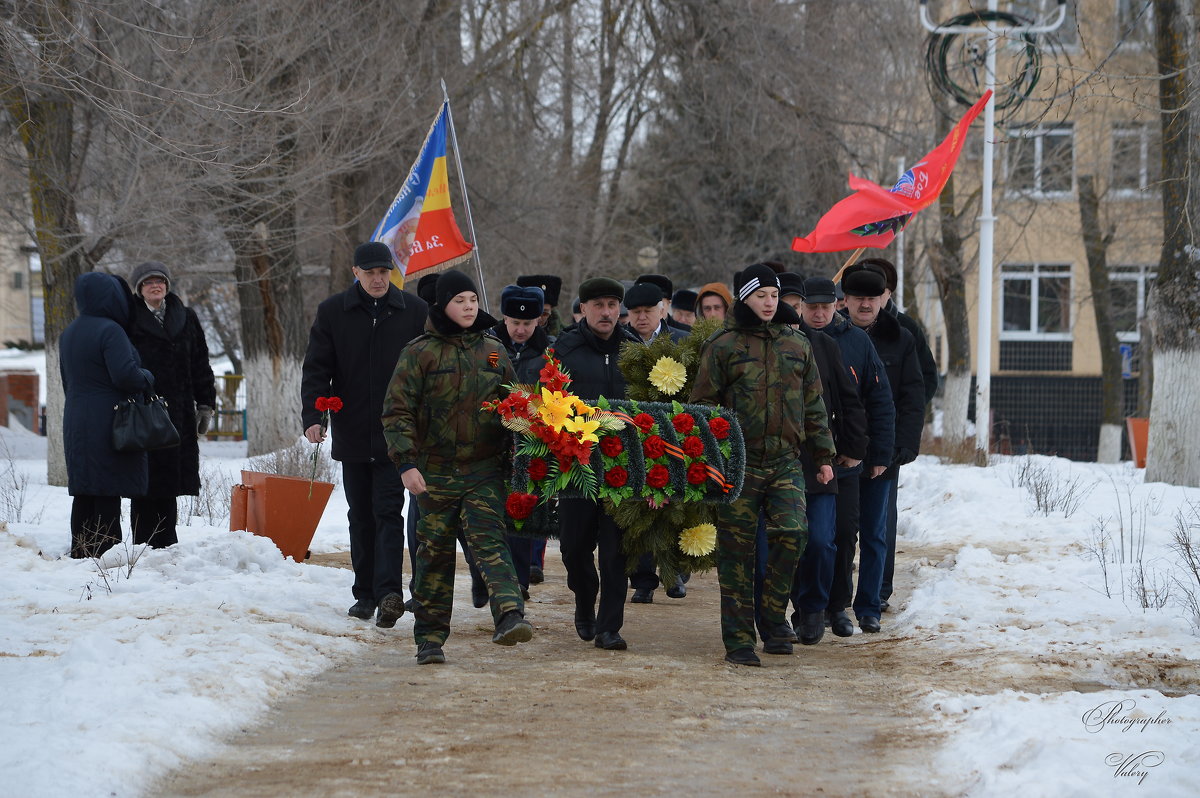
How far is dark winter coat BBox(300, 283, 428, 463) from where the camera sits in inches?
336

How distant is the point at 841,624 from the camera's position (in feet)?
28.3

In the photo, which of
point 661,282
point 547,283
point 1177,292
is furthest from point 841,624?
point 1177,292

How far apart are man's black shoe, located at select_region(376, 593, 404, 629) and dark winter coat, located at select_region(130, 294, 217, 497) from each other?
2.45 metres

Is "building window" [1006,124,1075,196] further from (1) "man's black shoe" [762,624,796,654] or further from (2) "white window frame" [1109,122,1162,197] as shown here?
(1) "man's black shoe" [762,624,796,654]

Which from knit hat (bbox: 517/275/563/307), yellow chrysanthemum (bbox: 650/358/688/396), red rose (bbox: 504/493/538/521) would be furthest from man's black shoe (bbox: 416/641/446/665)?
knit hat (bbox: 517/275/563/307)

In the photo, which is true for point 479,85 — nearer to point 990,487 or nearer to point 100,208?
point 100,208

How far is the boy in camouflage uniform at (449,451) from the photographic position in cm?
732

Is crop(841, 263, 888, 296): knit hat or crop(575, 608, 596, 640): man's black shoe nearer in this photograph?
crop(575, 608, 596, 640): man's black shoe

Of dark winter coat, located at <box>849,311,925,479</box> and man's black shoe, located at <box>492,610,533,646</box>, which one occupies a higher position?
dark winter coat, located at <box>849,311,925,479</box>

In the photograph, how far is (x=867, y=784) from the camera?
519 centimetres

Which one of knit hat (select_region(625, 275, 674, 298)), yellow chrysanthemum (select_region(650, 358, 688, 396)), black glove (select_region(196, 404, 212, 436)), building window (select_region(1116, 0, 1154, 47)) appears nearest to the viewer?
yellow chrysanthemum (select_region(650, 358, 688, 396))

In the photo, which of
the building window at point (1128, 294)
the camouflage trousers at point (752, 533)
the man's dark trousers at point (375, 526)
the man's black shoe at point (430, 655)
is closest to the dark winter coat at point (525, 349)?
the man's dark trousers at point (375, 526)

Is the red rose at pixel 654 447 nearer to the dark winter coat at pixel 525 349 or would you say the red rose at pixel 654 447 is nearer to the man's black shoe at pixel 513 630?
the man's black shoe at pixel 513 630

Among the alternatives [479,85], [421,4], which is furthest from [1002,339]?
[421,4]
